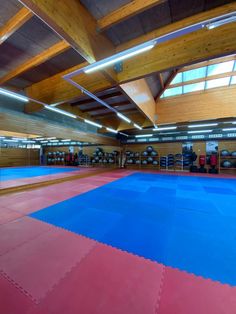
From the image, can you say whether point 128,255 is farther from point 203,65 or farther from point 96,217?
point 203,65

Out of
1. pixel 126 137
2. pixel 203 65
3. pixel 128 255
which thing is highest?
pixel 203 65

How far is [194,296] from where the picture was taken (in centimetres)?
142

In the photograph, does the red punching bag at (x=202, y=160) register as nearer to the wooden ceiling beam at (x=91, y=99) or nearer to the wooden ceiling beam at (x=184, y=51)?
the wooden ceiling beam at (x=91, y=99)

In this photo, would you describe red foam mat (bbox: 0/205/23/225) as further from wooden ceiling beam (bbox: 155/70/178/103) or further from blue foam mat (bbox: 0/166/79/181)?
wooden ceiling beam (bbox: 155/70/178/103)

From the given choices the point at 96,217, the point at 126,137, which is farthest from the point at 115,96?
the point at 126,137

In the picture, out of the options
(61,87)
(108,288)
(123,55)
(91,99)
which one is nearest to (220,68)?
(91,99)

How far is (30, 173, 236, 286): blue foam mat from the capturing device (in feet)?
6.41

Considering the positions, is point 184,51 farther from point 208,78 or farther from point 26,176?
point 26,176

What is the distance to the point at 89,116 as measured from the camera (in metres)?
8.34

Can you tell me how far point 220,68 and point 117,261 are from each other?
30.4ft

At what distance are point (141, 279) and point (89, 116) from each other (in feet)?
25.9

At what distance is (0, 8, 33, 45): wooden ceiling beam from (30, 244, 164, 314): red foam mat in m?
3.80

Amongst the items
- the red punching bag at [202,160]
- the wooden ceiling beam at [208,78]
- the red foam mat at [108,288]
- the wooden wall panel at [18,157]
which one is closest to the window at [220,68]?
the wooden ceiling beam at [208,78]

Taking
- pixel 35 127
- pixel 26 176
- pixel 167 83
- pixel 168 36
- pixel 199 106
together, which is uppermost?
pixel 167 83
